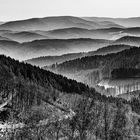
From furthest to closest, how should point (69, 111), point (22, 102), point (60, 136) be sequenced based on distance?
point (69, 111) → point (22, 102) → point (60, 136)

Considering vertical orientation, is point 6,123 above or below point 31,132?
below

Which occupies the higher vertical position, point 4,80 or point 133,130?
point 4,80

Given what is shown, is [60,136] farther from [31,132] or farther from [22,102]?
[22,102]

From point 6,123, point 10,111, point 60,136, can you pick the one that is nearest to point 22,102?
point 10,111

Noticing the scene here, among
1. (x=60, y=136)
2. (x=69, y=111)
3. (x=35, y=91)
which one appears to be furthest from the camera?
(x=35, y=91)

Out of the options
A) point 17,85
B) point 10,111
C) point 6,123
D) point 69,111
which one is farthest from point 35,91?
point 6,123

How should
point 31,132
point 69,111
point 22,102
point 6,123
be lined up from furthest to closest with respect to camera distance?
point 69,111 → point 22,102 → point 6,123 → point 31,132

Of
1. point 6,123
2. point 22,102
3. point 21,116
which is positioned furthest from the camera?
point 22,102

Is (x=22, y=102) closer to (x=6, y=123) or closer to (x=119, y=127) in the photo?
(x=6, y=123)

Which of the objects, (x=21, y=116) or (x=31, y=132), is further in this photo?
(x=21, y=116)
